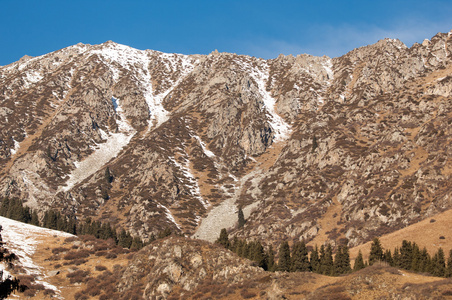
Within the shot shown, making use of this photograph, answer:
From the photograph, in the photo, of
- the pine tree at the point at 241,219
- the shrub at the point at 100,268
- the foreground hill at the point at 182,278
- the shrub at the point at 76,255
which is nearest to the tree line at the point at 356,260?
the foreground hill at the point at 182,278

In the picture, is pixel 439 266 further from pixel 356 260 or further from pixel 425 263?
pixel 356 260

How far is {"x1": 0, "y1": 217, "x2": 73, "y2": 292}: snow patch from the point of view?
59875mm

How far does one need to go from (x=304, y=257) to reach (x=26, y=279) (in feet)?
167

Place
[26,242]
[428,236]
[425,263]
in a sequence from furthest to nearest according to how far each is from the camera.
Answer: [428,236]
[26,242]
[425,263]

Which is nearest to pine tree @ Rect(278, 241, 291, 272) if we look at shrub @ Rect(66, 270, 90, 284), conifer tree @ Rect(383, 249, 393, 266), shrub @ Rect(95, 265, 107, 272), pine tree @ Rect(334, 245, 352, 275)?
pine tree @ Rect(334, 245, 352, 275)

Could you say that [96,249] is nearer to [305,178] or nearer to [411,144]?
[305,178]

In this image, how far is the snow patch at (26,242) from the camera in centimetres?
5988

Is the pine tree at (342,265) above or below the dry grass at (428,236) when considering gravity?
below

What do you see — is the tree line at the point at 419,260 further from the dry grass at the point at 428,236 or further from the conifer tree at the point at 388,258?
the dry grass at the point at 428,236

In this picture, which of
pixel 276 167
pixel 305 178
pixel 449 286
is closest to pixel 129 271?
pixel 449 286

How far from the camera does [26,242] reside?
7294 centimetres

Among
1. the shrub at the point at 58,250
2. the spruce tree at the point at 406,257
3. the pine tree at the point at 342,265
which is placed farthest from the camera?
the pine tree at the point at 342,265

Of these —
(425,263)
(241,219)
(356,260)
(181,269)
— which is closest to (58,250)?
(181,269)

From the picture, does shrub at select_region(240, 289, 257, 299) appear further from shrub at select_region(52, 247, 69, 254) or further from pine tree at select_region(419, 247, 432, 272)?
shrub at select_region(52, 247, 69, 254)
